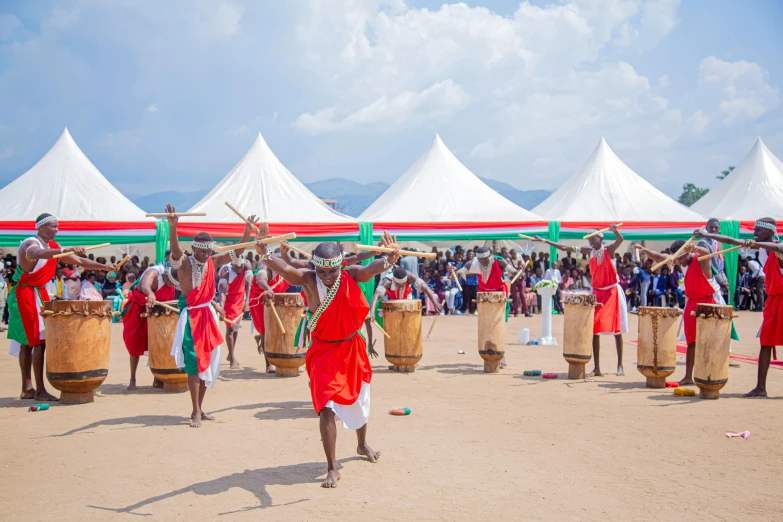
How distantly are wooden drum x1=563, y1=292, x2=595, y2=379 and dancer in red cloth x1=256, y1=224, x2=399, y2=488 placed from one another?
4.76m

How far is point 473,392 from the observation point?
29.3 ft

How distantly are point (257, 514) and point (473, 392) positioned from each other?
15.5 ft

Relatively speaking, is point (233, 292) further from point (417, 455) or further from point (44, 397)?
point (417, 455)

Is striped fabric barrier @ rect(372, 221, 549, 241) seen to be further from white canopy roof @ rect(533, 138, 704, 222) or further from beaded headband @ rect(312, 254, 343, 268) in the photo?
beaded headband @ rect(312, 254, 343, 268)

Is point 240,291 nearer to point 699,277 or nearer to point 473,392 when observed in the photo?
point 473,392

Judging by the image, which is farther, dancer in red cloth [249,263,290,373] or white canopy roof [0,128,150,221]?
white canopy roof [0,128,150,221]

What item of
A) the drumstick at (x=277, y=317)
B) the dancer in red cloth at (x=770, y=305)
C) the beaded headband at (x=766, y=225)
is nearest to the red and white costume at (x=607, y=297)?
the dancer in red cloth at (x=770, y=305)

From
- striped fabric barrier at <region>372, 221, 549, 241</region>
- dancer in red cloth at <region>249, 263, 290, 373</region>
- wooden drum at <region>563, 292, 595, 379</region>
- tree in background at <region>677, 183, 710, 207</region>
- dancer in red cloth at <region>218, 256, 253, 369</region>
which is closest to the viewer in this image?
wooden drum at <region>563, 292, 595, 379</region>

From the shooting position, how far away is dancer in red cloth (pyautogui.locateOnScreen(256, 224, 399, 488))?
17.2 feet

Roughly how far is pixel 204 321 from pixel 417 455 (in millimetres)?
2666

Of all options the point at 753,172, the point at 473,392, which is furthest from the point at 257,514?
the point at 753,172

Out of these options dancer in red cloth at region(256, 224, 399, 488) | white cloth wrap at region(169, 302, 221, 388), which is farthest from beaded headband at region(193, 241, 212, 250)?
dancer in red cloth at region(256, 224, 399, 488)

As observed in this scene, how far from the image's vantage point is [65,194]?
21.0 meters

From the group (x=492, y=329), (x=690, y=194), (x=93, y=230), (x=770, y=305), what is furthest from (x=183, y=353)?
(x=690, y=194)
